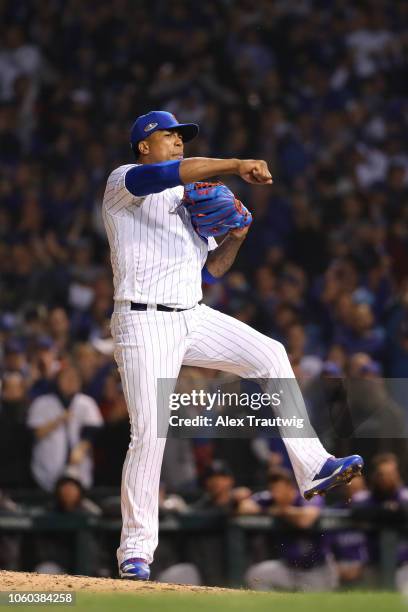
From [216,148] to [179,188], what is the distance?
6715 millimetres

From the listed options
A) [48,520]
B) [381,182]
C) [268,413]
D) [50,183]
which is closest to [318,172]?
[381,182]

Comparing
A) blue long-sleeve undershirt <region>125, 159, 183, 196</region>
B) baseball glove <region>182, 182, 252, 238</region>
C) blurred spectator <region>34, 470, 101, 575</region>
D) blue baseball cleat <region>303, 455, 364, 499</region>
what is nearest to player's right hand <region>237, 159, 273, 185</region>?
blue long-sleeve undershirt <region>125, 159, 183, 196</region>

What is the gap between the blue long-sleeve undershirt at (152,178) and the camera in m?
5.02

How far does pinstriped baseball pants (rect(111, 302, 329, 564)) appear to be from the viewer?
210 inches

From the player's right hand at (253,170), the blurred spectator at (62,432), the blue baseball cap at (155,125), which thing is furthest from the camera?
the blurred spectator at (62,432)

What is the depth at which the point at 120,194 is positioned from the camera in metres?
5.39

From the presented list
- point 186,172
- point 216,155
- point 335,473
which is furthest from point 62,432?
point 216,155

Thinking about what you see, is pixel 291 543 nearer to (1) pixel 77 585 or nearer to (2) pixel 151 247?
(1) pixel 77 585

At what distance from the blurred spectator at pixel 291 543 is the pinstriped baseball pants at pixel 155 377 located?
1.92 metres

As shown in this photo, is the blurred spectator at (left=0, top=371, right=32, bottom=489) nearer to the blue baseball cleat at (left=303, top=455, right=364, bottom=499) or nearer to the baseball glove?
the baseball glove

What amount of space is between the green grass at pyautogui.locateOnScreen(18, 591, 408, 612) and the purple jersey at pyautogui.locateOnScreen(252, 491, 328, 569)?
2183mm

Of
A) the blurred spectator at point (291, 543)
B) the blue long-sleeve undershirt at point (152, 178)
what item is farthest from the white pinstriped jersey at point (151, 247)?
the blurred spectator at point (291, 543)

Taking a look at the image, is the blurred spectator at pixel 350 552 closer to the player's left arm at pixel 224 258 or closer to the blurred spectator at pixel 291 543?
the blurred spectator at pixel 291 543

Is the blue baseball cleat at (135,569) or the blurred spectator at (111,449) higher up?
the blurred spectator at (111,449)
